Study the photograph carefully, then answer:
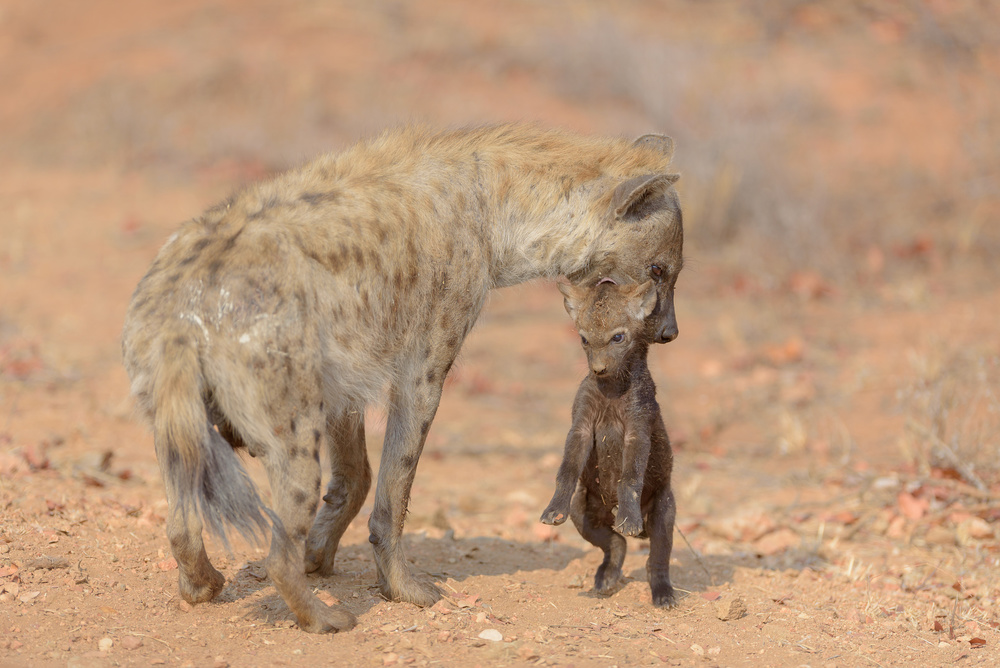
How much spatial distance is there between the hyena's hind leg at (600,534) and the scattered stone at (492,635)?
0.82 meters

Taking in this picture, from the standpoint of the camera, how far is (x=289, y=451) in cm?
391

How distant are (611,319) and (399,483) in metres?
1.12

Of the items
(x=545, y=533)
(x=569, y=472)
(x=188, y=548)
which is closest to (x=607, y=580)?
(x=569, y=472)

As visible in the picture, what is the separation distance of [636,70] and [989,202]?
14.4ft

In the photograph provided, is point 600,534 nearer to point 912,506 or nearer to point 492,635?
point 492,635

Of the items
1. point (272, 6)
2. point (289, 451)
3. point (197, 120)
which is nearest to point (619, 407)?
point (289, 451)

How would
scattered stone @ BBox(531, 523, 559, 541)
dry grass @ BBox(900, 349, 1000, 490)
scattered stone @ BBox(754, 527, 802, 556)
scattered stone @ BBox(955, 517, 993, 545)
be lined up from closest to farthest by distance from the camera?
scattered stone @ BBox(955, 517, 993, 545) → scattered stone @ BBox(754, 527, 802, 556) → scattered stone @ BBox(531, 523, 559, 541) → dry grass @ BBox(900, 349, 1000, 490)

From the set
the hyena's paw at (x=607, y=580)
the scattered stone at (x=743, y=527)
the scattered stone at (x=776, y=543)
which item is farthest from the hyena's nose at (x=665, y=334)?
the scattered stone at (x=743, y=527)

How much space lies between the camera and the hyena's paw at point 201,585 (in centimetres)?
415

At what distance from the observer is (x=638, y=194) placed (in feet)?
15.3

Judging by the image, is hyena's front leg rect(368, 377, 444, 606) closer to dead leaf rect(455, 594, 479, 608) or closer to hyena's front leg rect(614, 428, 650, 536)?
dead leaf rect(455, 594, 479, 608)

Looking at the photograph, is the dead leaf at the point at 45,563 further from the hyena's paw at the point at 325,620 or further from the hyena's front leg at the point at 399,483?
the hyena's front leg at the point at 399,483

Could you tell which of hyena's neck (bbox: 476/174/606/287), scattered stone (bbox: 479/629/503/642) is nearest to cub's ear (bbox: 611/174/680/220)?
hyena's neck (bbox: 476/174/606/287)

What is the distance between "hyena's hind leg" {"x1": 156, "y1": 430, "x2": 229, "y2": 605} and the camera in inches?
153
